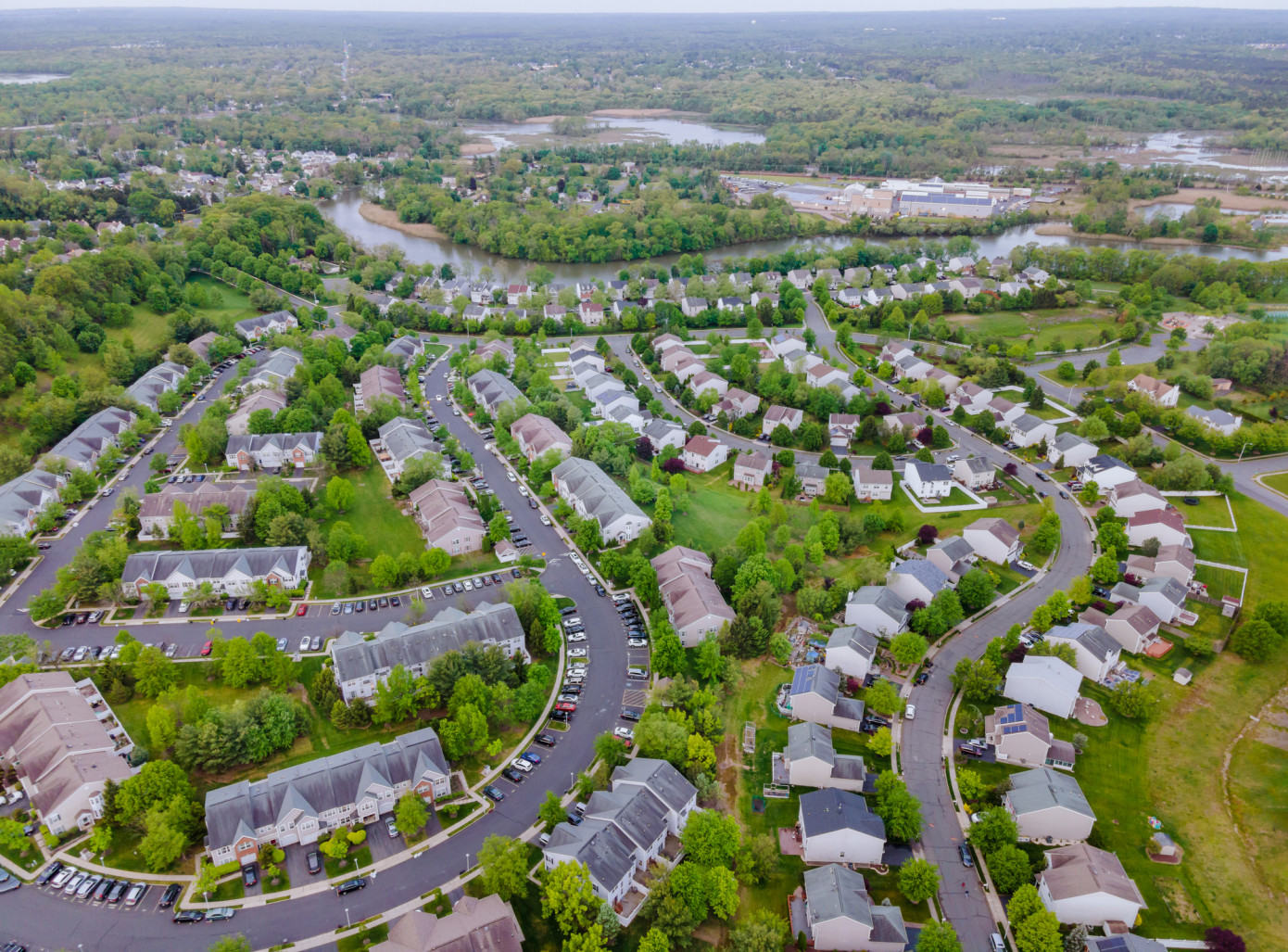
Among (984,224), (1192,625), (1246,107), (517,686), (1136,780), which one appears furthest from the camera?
(1246,107)

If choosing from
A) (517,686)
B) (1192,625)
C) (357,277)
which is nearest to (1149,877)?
(1192,625)

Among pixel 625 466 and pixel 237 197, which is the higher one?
pixel 237 197

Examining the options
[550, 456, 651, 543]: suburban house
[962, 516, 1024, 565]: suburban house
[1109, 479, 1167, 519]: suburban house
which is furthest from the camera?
[1109, 479, 1167, 519]: suburban house

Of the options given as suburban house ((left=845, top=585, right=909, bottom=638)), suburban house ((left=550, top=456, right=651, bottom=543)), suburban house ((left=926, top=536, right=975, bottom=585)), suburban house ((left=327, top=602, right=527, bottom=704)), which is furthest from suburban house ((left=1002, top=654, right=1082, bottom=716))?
suburban house ((left=327, top=602, right=527, bottom=704))

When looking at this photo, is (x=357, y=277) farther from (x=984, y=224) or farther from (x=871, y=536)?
(x=984, y=224)

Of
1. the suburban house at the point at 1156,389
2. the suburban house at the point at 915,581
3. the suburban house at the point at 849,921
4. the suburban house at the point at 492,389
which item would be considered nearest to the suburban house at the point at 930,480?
the suburban house at the point at 915,581

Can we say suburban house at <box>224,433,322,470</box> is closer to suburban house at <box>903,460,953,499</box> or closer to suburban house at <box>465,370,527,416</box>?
suburban house at <box>465,370,527,416</box>
